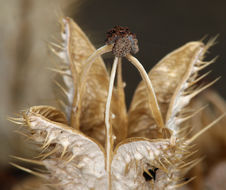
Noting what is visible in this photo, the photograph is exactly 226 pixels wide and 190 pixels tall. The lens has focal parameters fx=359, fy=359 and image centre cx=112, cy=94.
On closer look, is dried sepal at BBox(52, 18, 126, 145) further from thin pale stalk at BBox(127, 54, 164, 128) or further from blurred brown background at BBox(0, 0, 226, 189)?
blurred brown background at BBox(0, 0, 226, 189)

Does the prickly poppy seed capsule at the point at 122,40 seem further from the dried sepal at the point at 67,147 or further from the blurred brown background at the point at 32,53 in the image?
the blurred brown background at the point at 32,53

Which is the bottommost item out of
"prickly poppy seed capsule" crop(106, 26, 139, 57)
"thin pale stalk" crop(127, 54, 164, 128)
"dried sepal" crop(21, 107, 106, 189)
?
"dried sepal" crop(21, 107, 106, 189)

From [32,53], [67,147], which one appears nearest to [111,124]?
[67,147]

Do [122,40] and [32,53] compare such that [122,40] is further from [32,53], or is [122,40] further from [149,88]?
[32,53]

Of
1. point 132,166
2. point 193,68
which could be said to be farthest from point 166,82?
point 132,166

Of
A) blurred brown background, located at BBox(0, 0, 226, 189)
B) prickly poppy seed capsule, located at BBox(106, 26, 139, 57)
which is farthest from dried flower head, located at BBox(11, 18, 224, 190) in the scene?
blurred brown background, located at BBox(0, 0, 226, 189)

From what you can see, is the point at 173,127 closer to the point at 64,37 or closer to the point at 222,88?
the point at 64,37

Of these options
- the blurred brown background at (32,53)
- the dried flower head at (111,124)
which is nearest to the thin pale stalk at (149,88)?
the dried flower head at (111,124)
